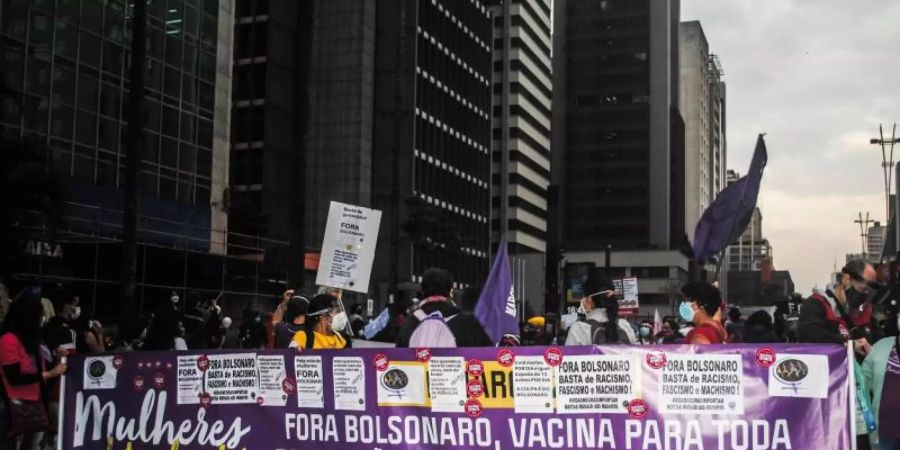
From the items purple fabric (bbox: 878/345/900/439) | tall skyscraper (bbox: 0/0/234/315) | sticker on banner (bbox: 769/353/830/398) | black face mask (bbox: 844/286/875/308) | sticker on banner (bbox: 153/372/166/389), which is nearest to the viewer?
sticker on banner (bbox: 769/353/830/398)

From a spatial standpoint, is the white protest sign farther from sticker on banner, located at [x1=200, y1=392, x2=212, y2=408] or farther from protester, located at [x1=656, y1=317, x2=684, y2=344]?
sticker on banner, located at [x1=200, y1=392, x2=212, y2=408]

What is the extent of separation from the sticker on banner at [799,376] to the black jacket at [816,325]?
1.72 metres

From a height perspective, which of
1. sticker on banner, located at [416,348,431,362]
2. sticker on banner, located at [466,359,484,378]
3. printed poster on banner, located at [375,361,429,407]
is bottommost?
printed poster on banner, located at [375,361,429,407]

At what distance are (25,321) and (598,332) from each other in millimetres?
5037

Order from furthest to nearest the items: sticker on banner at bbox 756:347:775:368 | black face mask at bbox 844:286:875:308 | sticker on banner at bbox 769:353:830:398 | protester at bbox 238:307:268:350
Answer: protester at bbox 238:307:268:350
black face mask at bbox 844:286:875:308
sticker on banner at bbox 756:347:775:368
sticker on banner at bbox 769:353:830:398

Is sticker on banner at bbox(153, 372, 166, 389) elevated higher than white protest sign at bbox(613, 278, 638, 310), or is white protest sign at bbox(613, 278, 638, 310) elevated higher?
white protest sign at bbox(613, 278, 638, 310)

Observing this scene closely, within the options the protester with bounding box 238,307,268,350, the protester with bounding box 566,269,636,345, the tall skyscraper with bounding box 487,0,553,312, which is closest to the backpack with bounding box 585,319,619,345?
the protester with bounding box 566,269,636,345

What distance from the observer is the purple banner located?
22.7 feet

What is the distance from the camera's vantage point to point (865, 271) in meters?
8.66

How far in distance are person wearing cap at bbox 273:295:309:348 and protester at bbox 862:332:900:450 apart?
4.60 metres

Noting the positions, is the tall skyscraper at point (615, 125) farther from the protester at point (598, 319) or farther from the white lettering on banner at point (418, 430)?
the white lettering on banner at point (418, 430)

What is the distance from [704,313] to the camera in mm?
7656

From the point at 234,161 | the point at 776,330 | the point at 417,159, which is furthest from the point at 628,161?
the point at 776,330

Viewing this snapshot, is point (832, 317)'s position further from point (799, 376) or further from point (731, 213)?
point (731, 213)
